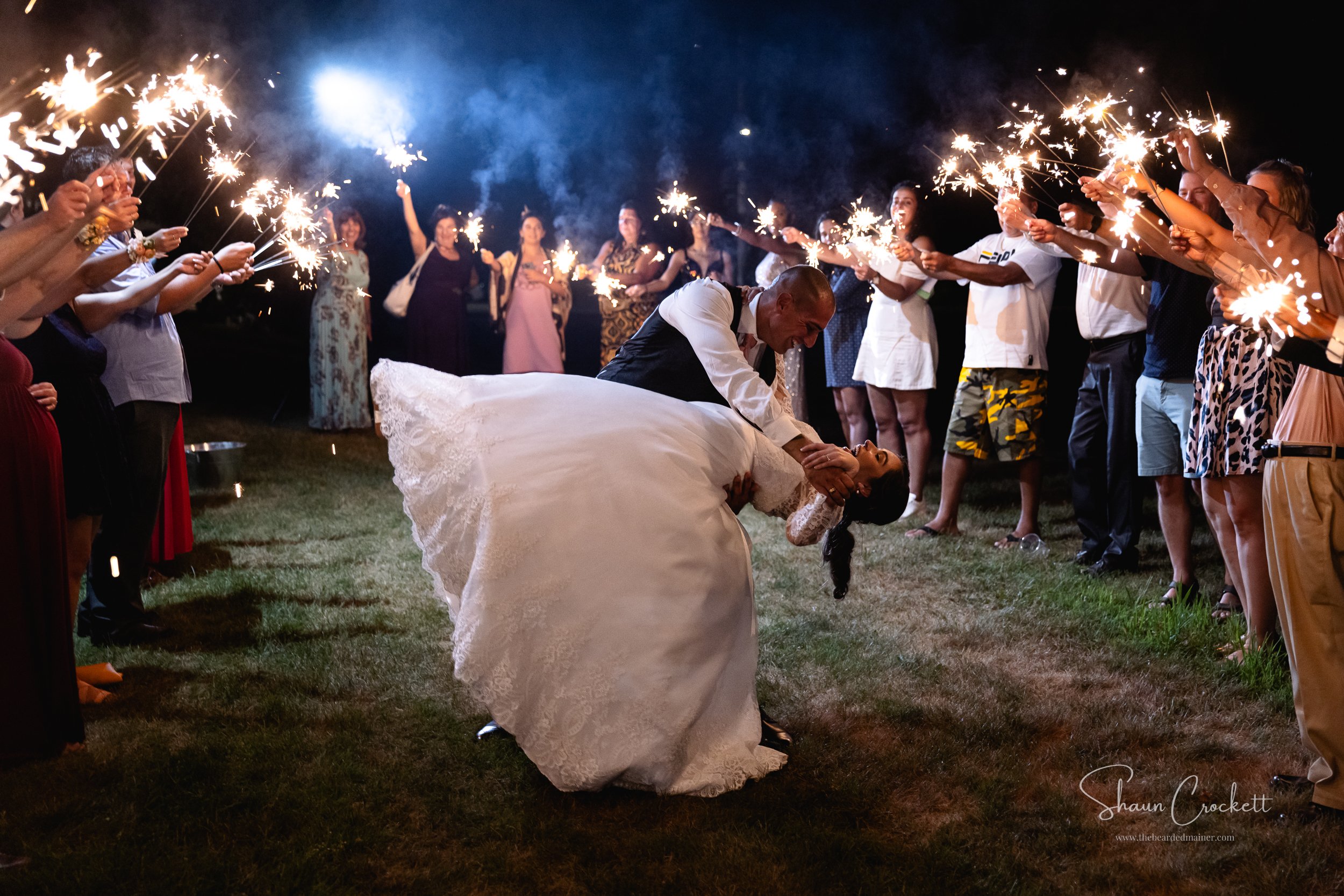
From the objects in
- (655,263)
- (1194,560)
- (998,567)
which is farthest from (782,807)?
(655,263)

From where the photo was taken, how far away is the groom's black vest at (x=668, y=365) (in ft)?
11.4

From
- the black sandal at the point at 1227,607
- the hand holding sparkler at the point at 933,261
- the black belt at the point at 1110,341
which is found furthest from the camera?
the hand holding sparkler at the point at 933,261

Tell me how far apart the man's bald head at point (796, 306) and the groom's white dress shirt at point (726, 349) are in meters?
0.08

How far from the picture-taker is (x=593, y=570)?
2.92 meters

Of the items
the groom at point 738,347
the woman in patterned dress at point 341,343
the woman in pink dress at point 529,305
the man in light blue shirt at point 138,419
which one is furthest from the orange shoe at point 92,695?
the woman in patterned dress at point 341,343

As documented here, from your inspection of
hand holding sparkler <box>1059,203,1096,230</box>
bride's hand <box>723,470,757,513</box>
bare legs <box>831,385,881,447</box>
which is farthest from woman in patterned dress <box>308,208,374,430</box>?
hand holding sparkler <box>1059,203,1096,230</box>

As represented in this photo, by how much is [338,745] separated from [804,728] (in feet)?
5.69

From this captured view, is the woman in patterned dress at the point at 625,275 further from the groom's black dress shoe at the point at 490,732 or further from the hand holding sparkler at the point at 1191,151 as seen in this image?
the hand holding sparkler at the point at 1191,151

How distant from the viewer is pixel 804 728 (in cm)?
361

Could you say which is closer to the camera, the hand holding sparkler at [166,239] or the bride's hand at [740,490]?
the bride's hand at [740,490]

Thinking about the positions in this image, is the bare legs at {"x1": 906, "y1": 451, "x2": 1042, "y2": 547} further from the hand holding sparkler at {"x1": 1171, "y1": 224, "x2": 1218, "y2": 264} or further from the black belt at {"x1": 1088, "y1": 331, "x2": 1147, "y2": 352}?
the hand holding sparkler at {"x1": 1171, "y1": 224, "x2": 1218, "y2": 264}

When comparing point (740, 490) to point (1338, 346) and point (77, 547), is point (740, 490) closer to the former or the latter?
point (1338, 346)

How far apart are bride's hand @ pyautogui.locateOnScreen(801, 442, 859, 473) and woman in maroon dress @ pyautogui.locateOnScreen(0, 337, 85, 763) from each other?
2.63 m

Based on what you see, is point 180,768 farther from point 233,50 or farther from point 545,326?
point 233,50
